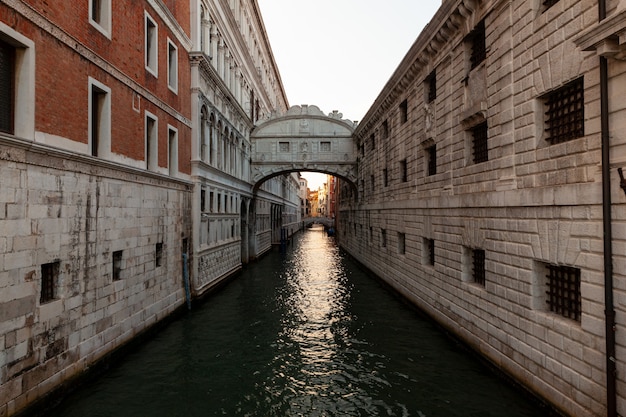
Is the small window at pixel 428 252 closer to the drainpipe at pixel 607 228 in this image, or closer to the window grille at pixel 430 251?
A: the window grille at pixel 430 251

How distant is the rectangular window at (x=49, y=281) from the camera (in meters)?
7.46

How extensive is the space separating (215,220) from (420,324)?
10905mm

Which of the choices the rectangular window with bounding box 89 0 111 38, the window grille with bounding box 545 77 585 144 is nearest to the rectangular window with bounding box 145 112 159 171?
the rectangular window with bounding box 89 0 111 38

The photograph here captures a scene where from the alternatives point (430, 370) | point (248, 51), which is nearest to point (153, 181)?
point (430, 370)

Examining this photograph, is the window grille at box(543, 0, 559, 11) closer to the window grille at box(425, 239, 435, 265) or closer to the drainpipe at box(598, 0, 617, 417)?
the drainpipe at box(598, 0, 617, 417)

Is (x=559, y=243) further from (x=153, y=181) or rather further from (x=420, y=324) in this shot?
(x=153, y=181)

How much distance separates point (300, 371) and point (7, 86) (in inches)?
325

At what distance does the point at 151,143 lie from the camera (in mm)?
12719

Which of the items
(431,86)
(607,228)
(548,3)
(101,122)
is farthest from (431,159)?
(101,122)

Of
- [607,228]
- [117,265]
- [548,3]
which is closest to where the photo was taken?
[607,228]

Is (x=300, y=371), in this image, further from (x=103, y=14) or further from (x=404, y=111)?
(x=404, y=111)

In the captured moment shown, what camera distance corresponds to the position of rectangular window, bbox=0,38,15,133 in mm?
6703

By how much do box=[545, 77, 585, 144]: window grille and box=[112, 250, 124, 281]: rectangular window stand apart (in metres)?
10.3

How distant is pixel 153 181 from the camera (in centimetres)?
1239
